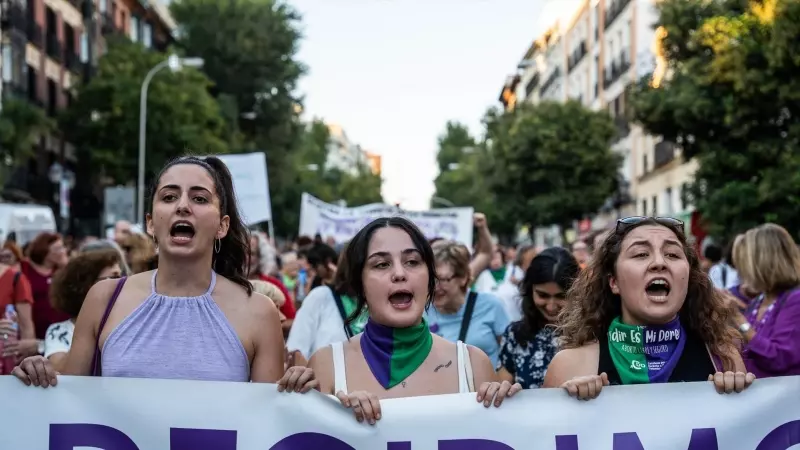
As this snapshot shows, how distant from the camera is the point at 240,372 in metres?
3.72

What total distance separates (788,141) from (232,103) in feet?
108

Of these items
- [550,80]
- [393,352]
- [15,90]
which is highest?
[550,80]

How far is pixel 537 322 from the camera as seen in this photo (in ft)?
18.4

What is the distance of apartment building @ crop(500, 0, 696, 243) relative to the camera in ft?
135

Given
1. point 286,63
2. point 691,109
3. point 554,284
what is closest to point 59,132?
point 286,63

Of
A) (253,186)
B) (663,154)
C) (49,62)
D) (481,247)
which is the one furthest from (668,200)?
(481,247)

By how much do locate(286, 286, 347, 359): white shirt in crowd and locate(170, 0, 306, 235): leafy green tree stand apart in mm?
43166

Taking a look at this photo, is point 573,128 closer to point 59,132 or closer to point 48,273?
point 59,132

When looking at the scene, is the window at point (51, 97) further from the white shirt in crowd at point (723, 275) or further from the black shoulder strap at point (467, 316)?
the black shoulder strap at point (467, 316)

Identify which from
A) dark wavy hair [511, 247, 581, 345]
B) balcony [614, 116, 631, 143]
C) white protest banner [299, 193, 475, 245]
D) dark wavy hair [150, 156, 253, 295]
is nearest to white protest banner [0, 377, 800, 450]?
dark wavy hair [150, 156, 253, 295]

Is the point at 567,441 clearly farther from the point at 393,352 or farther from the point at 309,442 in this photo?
the point at 309,442

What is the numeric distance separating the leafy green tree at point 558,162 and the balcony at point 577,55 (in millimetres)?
13108

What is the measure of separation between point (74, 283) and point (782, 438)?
3.39 meters

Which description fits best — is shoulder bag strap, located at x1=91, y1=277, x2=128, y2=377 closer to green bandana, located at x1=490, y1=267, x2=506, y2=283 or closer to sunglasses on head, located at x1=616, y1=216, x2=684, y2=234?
sunglasses on head, located at x1=616, y1=216, x2=684, y2=234
